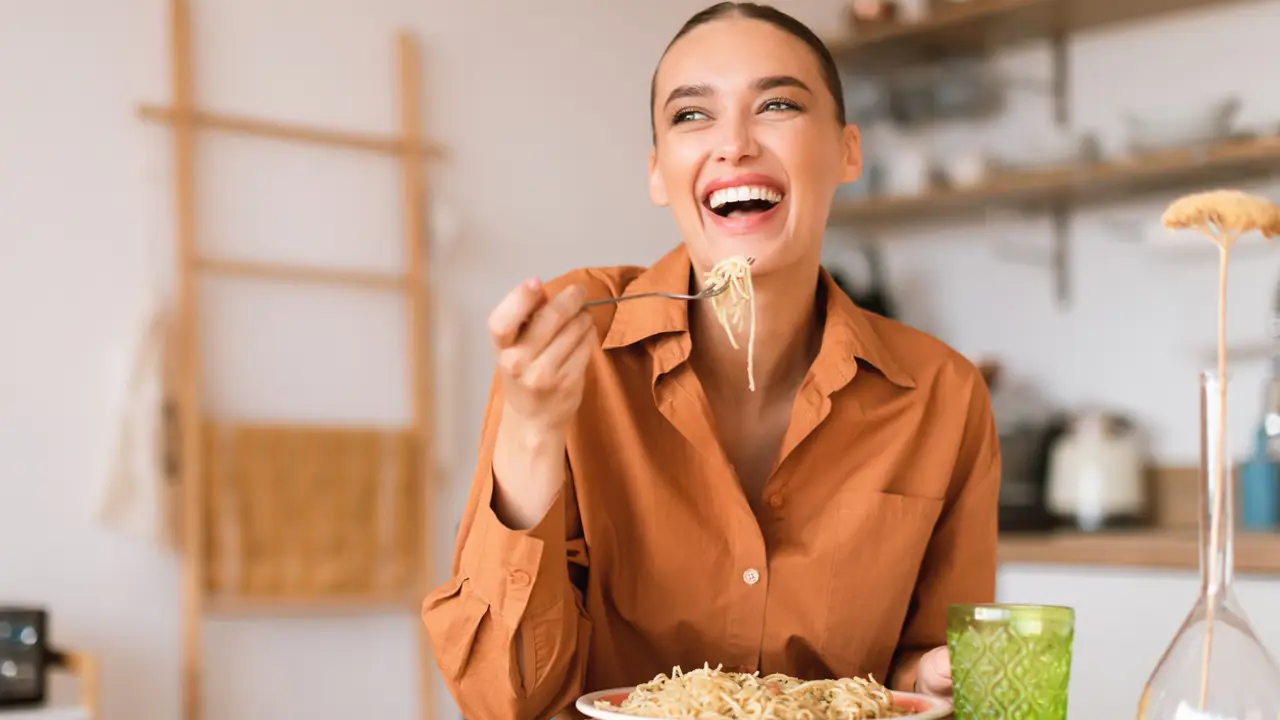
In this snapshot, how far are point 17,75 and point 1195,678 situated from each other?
9.49ft

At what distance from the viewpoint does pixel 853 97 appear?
13.2ft

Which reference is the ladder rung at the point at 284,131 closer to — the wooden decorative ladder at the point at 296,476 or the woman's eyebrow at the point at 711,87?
the wooden decorative ladder at the point at 296,476

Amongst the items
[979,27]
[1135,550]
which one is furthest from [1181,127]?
[1135,550]

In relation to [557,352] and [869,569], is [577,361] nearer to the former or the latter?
[557,352]

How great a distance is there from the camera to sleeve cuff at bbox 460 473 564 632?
41.2 inches

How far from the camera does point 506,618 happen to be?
1075 mm

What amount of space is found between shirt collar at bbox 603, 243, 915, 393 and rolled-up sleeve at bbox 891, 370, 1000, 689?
0.39ft

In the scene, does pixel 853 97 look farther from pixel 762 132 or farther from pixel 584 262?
pixel 762 132

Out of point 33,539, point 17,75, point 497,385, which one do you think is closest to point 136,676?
point 33,539

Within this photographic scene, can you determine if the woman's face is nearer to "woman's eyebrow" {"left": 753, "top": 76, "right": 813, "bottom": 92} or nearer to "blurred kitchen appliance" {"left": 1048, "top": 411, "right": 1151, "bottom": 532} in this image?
"woman's eyebrow" {"left": 753, "top": 76, "right": 813, "bottom": 92}

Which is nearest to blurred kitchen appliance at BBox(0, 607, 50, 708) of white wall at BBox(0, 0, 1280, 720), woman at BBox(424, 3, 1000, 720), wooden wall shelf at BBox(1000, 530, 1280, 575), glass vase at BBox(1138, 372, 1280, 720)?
white wall at BBox(0, 0, 1280, 720)

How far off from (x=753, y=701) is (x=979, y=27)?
3.05 m

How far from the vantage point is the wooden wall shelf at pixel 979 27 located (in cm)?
335

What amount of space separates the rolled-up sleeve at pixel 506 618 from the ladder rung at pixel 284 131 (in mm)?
2268
